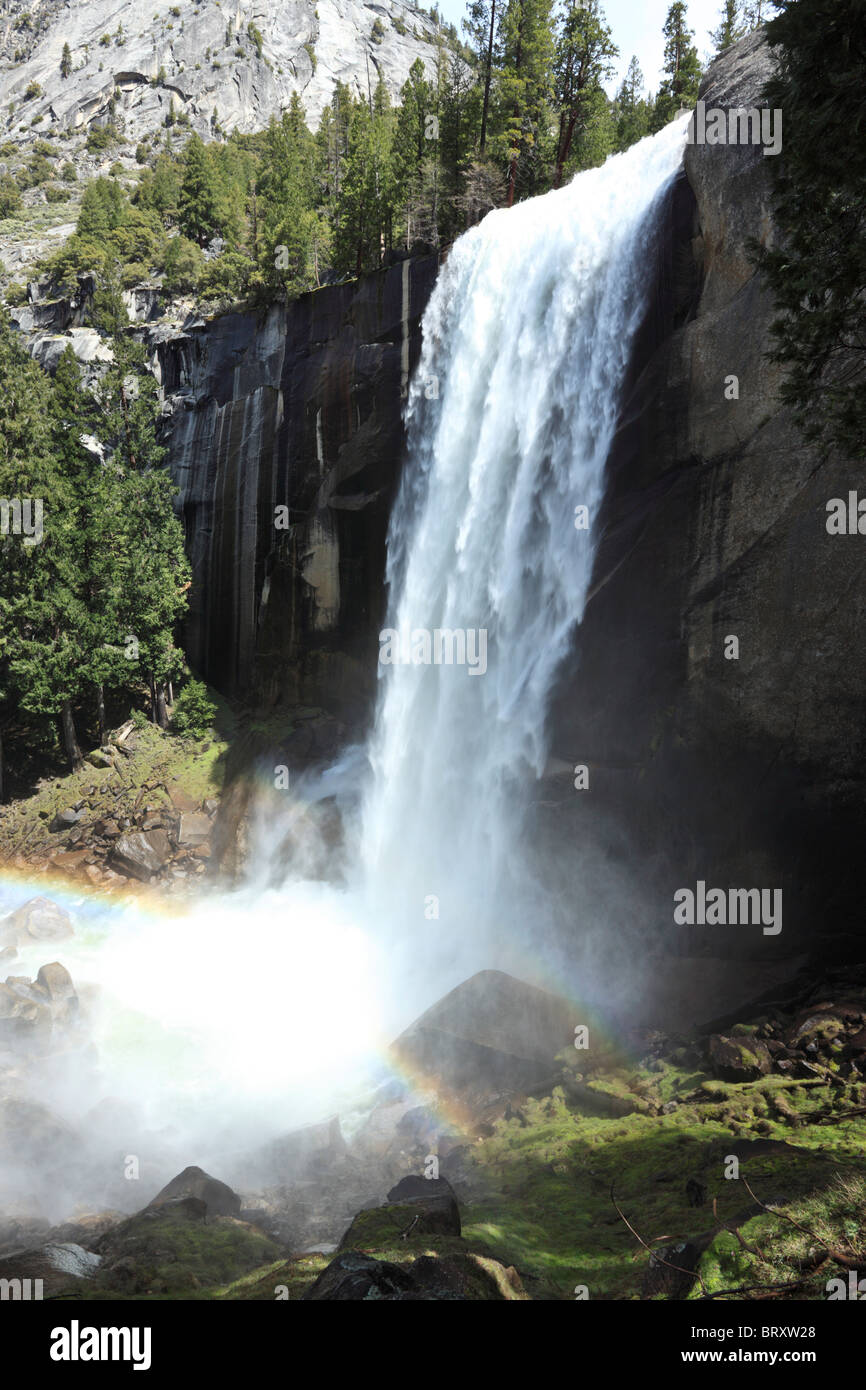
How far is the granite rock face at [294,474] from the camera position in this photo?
94.9 ft

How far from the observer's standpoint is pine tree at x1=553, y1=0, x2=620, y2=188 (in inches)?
1268

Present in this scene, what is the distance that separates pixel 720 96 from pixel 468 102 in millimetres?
26333

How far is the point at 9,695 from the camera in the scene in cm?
3086

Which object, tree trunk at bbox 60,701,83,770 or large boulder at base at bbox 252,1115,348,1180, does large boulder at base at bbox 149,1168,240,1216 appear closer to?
large boulder at base at bbox 252,1115,348,1180

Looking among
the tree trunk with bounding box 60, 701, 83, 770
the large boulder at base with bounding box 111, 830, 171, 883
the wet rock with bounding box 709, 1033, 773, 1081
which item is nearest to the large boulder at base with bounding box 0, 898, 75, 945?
the large boulder at base with bounding box 111, 830, 171, 883

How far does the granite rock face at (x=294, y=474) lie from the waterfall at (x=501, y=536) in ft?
12.9

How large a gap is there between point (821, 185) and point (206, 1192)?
1507 centimetres

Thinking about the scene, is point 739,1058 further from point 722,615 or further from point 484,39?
point 484,39

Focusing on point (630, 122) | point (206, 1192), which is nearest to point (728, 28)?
point (630, 122)

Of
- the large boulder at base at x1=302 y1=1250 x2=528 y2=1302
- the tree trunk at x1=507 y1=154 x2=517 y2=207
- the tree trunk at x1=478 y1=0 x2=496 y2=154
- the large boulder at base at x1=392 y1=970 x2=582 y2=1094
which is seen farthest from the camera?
the tree trunk at x1=478 y1=0 x2=496 y2=154

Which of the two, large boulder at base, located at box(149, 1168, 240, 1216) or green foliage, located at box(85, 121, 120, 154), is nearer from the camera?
large boulder at base, located at box(149, 1168, 240, 1216)

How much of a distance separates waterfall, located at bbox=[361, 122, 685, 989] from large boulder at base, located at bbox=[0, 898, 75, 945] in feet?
31.2

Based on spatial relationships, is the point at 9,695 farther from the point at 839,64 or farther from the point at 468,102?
the point at 468,102
